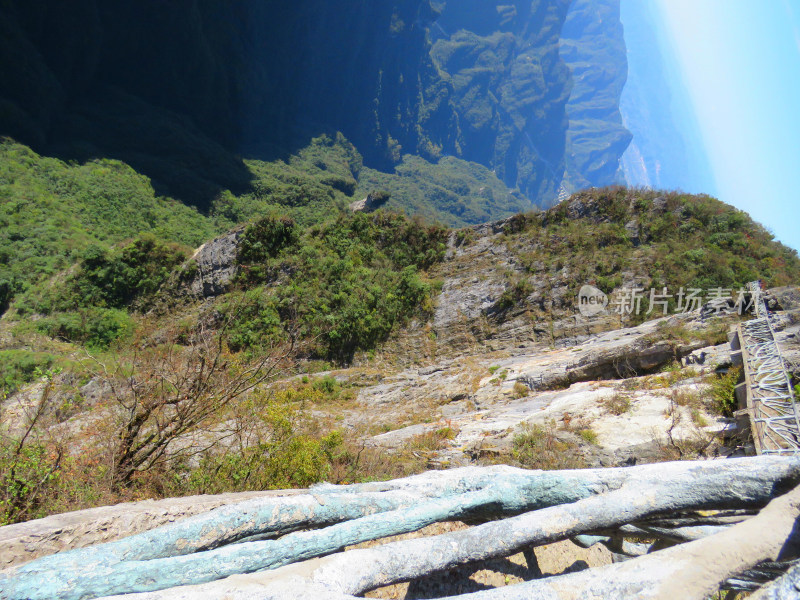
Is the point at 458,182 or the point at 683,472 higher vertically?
the point at 458,182

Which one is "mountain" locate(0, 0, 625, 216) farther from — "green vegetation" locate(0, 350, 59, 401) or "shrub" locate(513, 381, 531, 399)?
"green vegetation" locate(0, 350, 59, 401)

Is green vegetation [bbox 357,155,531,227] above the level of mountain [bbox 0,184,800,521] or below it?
above

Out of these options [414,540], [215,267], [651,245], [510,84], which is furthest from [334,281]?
[510,84]

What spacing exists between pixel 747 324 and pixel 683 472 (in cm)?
753

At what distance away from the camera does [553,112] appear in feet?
415

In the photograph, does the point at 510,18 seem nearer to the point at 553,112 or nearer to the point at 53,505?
the point at 553,112

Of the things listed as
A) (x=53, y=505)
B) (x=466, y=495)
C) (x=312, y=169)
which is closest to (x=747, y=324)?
(x=466, y=495)

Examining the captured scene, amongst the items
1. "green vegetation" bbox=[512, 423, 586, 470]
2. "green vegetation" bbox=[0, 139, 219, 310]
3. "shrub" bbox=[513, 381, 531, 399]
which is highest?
"green vegetation" bbox=[0, 139, 219, 310]

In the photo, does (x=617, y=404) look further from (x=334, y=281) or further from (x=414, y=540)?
(x=334, y=281)

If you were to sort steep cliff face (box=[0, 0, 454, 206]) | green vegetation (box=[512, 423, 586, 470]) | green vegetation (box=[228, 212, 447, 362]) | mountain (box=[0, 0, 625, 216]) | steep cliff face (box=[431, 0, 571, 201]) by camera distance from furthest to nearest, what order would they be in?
steep cliff face (box=[431, 0, 571, 201])
mountain (box=[0, 0, 625, 216])
steep cliff face (box=[0, 0, 454, 206])
green vegetation (box=[228, 212, 447, 362])
green vegetation (box=[512, 423, 586, 470])

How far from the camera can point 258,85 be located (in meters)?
49.1

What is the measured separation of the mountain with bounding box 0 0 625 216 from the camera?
3017 cm

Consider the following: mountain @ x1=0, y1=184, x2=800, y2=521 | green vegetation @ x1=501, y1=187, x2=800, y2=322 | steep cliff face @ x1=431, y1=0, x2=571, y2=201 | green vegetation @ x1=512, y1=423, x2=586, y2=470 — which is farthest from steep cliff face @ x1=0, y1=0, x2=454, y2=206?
steep cliff face @ x1=431, y1=0, x2=571, y2=201

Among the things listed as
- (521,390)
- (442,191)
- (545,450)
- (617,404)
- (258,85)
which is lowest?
(545,450)
